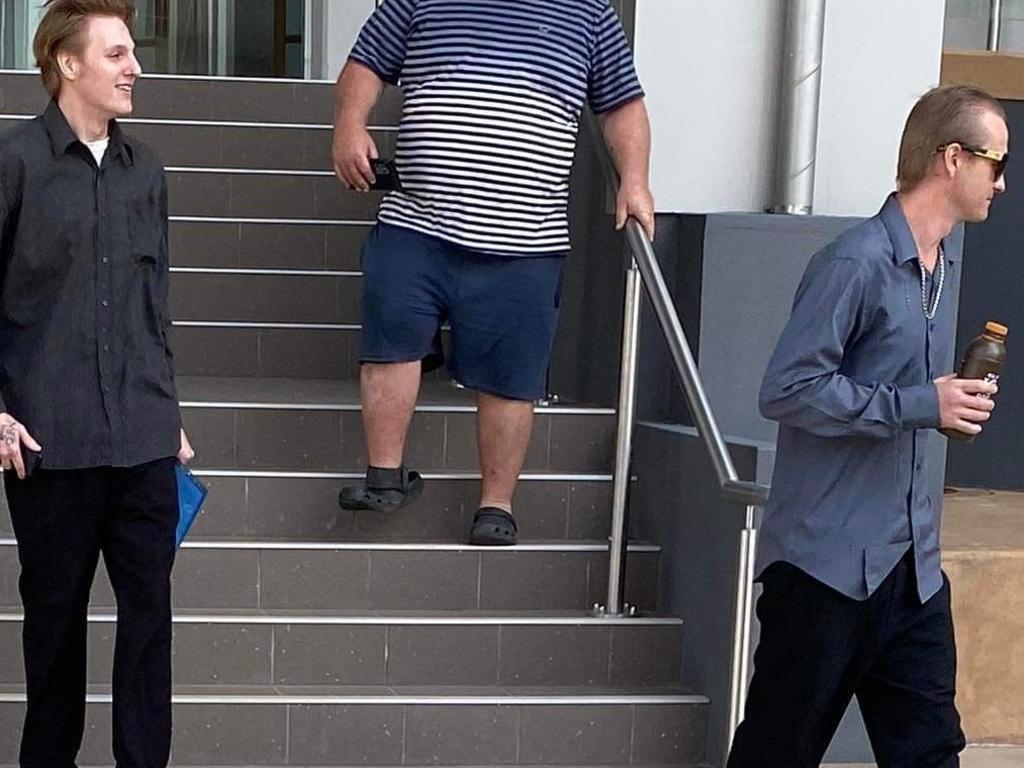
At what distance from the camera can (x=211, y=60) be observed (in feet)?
33.9

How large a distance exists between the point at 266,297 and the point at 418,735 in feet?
6.55

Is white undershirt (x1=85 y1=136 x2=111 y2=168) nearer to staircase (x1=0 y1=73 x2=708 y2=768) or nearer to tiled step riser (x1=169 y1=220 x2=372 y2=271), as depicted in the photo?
staircase (x1=0 y1=73 x2=708 y2=768)

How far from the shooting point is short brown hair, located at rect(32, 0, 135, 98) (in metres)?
3.62

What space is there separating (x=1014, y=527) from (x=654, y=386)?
47.5 inches

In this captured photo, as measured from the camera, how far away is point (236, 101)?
7.11m

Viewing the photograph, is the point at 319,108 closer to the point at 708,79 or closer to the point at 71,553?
the point at 708,79

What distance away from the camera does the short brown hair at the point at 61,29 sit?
362 cm

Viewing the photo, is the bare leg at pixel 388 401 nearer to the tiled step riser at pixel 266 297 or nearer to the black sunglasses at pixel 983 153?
the tiled step riser at pixel 266 297

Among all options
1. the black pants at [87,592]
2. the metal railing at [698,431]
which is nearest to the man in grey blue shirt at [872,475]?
the metal railing at [698,431]

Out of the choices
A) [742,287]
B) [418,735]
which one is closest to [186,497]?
[418,735]

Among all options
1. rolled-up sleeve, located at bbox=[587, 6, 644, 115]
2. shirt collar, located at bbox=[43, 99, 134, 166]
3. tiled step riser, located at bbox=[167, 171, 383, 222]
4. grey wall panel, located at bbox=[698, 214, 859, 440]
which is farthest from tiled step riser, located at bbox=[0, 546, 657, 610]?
tiled step riser, located at bbox=[167, 171, 383, 222]

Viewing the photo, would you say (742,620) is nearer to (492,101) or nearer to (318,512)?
(318,512)

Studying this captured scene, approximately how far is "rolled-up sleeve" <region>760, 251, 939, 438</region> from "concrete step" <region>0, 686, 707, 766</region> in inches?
62.9

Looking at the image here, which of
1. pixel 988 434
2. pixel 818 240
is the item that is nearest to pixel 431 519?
pixel 818 240
